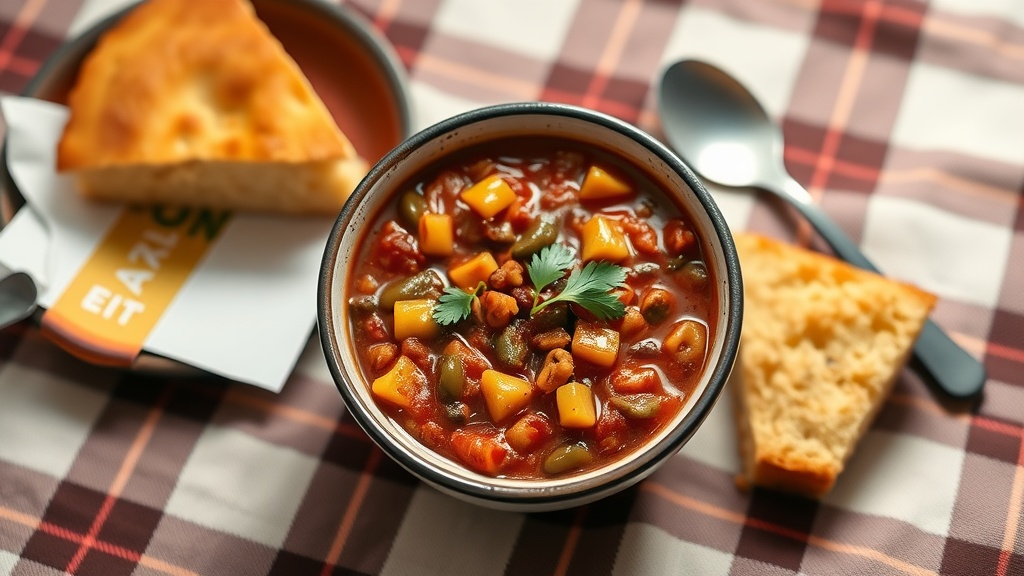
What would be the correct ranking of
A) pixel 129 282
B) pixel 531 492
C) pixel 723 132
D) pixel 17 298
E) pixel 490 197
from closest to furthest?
pixel 531 492 < pixel 490 197 < pixel 17 298 < pixel 129 282 < pixel 723 132

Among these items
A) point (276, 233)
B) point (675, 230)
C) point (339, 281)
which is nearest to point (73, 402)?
point (276, 233)

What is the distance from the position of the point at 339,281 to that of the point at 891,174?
202 centimetres

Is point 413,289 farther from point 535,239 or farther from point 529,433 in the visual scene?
point 529,433

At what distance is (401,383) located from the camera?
2.42m

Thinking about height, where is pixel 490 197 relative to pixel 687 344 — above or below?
above

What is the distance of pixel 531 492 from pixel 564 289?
1.78ft

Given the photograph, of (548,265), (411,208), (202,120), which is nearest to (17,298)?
(202,120)

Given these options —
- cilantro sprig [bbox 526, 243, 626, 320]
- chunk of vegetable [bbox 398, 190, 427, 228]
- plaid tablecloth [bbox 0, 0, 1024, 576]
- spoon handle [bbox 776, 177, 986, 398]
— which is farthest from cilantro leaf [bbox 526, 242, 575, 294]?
spoon handle [bbox 776, 177, 986, 398]

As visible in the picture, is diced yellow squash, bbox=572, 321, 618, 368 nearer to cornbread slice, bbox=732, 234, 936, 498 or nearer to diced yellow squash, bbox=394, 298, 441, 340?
diced yellow squash, bbox=394, 298, 441, 340

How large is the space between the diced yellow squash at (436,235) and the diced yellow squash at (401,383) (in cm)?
31

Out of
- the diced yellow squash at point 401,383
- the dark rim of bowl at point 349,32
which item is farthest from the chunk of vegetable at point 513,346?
the dark rim of bowl at point 349,32

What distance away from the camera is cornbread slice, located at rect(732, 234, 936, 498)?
2.79 metres

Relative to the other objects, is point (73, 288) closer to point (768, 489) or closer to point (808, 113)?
point (768, 489)

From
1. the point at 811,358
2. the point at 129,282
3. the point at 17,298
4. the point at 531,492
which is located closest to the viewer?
the point at 531,492
